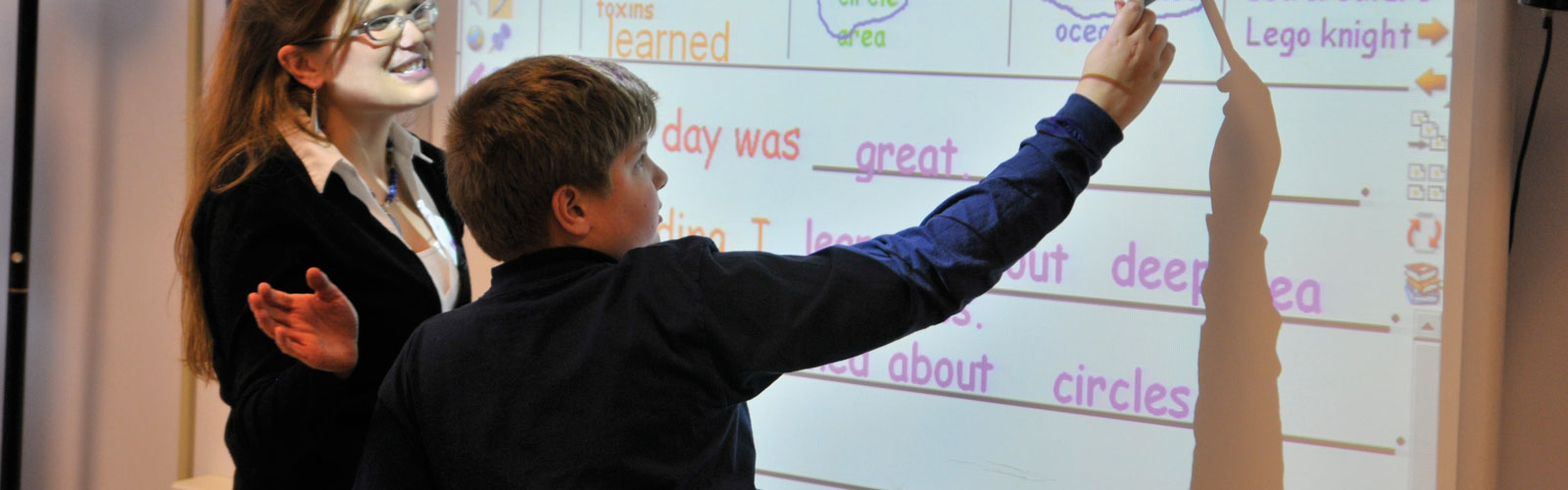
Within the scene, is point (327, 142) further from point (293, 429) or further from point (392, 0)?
point (293, 429)

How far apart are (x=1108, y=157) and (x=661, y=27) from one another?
0.62 meters

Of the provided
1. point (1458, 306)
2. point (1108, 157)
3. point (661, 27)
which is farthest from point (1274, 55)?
point (661, 27)

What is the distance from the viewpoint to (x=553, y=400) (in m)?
1.07

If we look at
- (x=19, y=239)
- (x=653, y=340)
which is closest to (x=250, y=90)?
(x=653, y=340)

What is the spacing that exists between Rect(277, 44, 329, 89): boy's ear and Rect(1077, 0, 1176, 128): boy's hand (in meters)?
0.78

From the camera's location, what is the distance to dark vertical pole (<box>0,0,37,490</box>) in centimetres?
218

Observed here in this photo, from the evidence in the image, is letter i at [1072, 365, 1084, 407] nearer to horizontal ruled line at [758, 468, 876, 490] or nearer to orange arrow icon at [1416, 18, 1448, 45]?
horizontal ruled line at [758, 468, 876, 490]

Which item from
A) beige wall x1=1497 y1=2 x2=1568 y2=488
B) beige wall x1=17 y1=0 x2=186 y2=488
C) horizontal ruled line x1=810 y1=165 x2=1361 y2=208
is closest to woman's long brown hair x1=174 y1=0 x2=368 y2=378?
horizontal ruled line x1=810 y1=165 x2=1361 y2=208

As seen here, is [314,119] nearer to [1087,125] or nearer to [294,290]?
[294,290]

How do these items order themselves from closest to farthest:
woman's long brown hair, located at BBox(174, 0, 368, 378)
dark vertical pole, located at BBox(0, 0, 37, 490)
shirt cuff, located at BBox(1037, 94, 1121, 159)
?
shirt cuff, located at BBox(1037, 94, 1121, 159), woman's long brown hair, located at BBox(174, 0, 368, 378), dark vertical pole, located at BBox(0, 0, 37, 490)

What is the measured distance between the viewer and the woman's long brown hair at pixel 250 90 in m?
1.36

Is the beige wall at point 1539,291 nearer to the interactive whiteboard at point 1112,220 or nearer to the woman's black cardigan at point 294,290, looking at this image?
the interactive whiteboard at point 1112,220

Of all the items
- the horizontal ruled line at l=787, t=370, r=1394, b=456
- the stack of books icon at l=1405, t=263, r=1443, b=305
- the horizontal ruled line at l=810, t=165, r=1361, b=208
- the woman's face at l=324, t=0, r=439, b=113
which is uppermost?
the woman's face at l=324, t=0, r=439, b=113

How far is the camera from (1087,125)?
3.77 feet
